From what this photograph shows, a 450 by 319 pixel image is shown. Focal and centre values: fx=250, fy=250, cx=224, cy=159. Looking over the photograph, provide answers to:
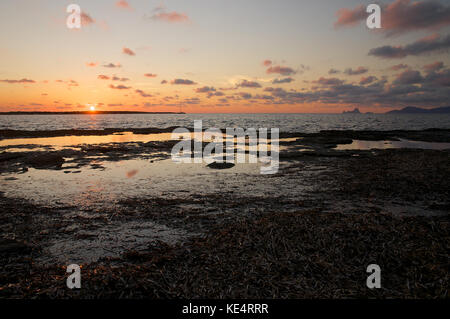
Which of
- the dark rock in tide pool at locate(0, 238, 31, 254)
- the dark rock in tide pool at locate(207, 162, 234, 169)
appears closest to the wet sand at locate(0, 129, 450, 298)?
the dark rock in tide pool at locate(0, 238, 31, 254)

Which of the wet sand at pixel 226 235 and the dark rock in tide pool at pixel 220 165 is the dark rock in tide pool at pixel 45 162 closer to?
the wet sand at pixel 226 235

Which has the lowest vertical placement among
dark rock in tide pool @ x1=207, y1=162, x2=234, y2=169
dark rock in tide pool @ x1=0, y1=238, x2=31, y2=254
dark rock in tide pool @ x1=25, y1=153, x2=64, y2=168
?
dark rock in tide pool @ x1=0, y1=238, x2=31, y2=254

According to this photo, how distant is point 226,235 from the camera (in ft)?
29.3

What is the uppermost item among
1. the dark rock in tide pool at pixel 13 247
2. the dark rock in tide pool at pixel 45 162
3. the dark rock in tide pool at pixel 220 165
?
the dark rock in tide pool at pixel 45 162

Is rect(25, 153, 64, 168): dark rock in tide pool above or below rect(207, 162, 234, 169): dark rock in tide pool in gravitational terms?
above

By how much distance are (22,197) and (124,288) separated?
13.5 m

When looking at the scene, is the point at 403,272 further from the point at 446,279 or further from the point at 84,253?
the point at 84,253

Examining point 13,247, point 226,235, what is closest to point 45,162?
point 13,247

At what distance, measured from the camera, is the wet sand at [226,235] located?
19.3ft

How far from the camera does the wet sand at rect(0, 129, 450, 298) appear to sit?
5891 mm

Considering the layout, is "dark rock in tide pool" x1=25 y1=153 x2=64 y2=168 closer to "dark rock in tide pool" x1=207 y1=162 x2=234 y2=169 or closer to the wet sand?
the wet sand

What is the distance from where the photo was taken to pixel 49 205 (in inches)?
534

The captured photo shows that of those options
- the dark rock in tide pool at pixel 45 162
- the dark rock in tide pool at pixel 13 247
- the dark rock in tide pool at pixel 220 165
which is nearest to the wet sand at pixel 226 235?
the dark rock in tide pool at pixel 13 247
